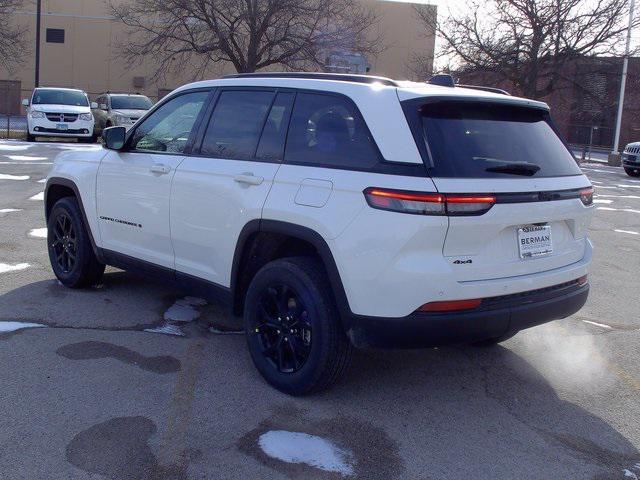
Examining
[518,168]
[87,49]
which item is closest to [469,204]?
[518,168]

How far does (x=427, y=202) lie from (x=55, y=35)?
47444 millimetres

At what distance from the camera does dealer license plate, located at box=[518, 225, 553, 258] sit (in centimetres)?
409

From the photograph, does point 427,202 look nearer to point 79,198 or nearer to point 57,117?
point 79,198

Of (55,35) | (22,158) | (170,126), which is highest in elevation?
(55,35)

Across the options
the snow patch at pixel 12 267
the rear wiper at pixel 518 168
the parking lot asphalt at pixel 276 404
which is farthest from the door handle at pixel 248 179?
the snow patch at pixel 12 267

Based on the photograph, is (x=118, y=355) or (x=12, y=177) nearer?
(x=118, y=355)

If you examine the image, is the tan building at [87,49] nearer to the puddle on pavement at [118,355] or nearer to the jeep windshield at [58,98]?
the jeep windshield at [58,98]

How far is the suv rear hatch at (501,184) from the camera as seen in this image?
3.81 metres

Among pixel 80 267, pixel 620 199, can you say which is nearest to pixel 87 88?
pixel 620 199

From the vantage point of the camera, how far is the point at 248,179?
14.9ft

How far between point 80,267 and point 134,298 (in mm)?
530

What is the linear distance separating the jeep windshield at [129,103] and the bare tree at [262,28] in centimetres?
623

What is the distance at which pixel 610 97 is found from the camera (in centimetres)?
4444

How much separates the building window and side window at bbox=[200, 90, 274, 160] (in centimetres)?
4529
